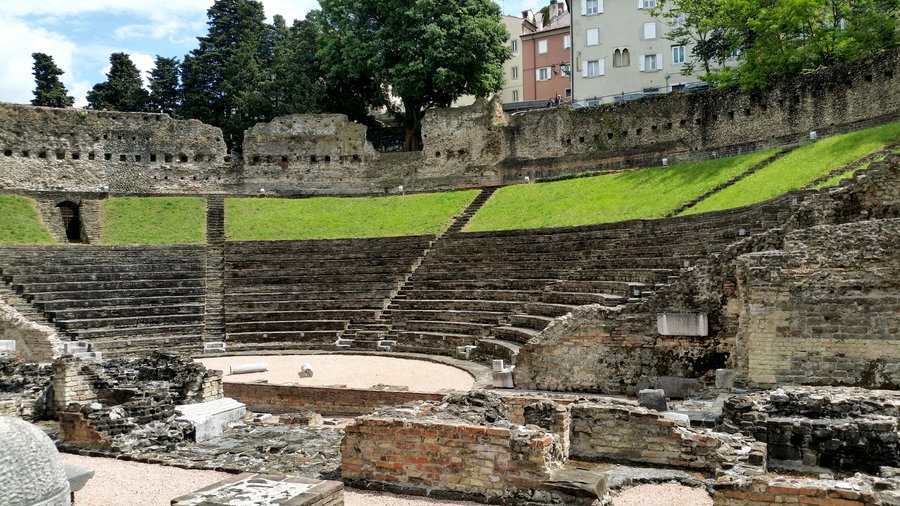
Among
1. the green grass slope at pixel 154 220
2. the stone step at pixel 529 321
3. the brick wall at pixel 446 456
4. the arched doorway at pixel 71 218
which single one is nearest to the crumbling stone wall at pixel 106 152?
the arched doorway at pixel 71 218

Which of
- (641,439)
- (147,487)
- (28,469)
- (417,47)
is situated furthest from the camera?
(417,47)

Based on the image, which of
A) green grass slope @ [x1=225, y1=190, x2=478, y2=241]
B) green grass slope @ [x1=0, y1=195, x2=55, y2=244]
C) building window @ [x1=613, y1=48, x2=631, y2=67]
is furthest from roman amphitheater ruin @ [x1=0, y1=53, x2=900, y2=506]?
building window @ [x1=613, y1=48, x2=631, y2=67]

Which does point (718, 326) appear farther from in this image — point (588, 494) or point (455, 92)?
point (455, 92)

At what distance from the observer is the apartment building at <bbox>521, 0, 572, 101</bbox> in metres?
55.0

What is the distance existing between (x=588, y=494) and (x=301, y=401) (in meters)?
9.29

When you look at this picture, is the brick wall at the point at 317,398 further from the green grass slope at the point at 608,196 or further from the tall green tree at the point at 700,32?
the tall green tree at the point at 700,32

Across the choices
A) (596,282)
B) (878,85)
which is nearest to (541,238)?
(596,282)

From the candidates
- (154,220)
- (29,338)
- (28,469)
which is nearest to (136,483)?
(28,469)

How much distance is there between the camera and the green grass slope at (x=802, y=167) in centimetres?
2039

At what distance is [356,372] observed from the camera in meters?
16.7

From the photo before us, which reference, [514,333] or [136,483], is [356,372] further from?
[136,483]

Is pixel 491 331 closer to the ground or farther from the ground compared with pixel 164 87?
closer to the ground

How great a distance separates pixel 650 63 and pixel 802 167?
23.0m

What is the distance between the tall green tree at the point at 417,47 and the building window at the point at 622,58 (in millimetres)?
8514
